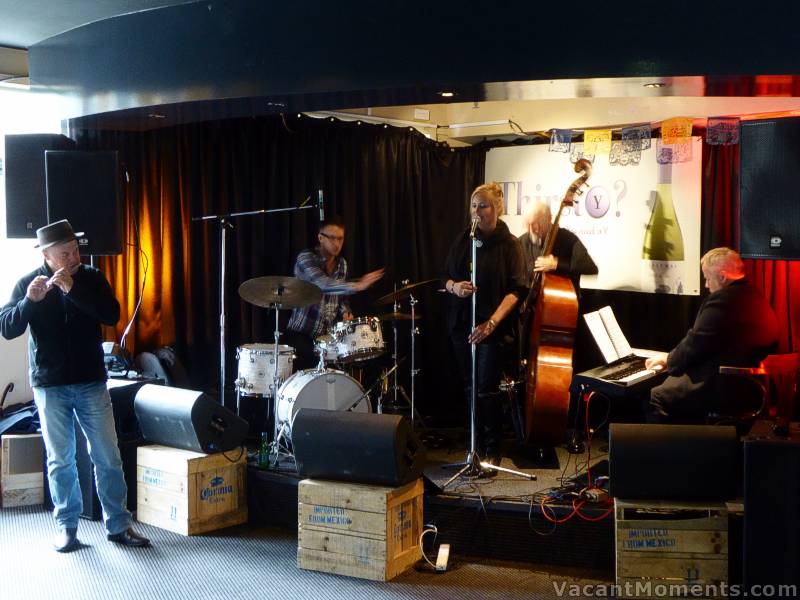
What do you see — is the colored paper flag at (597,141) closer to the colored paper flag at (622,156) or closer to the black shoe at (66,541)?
the colored paper flag at (622,156)

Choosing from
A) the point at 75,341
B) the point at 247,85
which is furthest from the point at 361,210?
the point at 75,341

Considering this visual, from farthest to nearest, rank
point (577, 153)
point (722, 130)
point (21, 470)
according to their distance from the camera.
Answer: point (577, 153) < point (722, 130) < point (21, 470)

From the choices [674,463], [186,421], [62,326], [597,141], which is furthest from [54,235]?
[597,141]

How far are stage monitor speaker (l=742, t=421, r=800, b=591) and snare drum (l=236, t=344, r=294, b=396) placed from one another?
3.04 metres

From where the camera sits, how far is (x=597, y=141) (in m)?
6.84

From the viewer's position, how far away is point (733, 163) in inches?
249

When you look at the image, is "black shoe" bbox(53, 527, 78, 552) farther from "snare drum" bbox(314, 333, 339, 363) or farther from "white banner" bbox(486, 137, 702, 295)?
"white banner" bbox(486, 137, 702, 295)

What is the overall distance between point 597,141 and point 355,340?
2.43 m

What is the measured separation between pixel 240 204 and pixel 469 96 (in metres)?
2.57

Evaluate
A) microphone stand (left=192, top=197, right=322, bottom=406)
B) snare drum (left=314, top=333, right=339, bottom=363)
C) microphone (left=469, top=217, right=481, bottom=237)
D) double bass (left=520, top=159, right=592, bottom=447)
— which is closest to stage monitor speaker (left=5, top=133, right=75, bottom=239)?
microphone stand (left=192, top=197, right=322, bottom=406)

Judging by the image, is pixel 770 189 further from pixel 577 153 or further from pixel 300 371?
pixel 577 153

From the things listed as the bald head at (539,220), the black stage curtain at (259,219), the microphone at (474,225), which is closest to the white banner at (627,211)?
the bald head at (539,220)

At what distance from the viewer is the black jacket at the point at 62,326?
4.74m

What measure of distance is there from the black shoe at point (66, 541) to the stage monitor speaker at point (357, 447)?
129 cm
